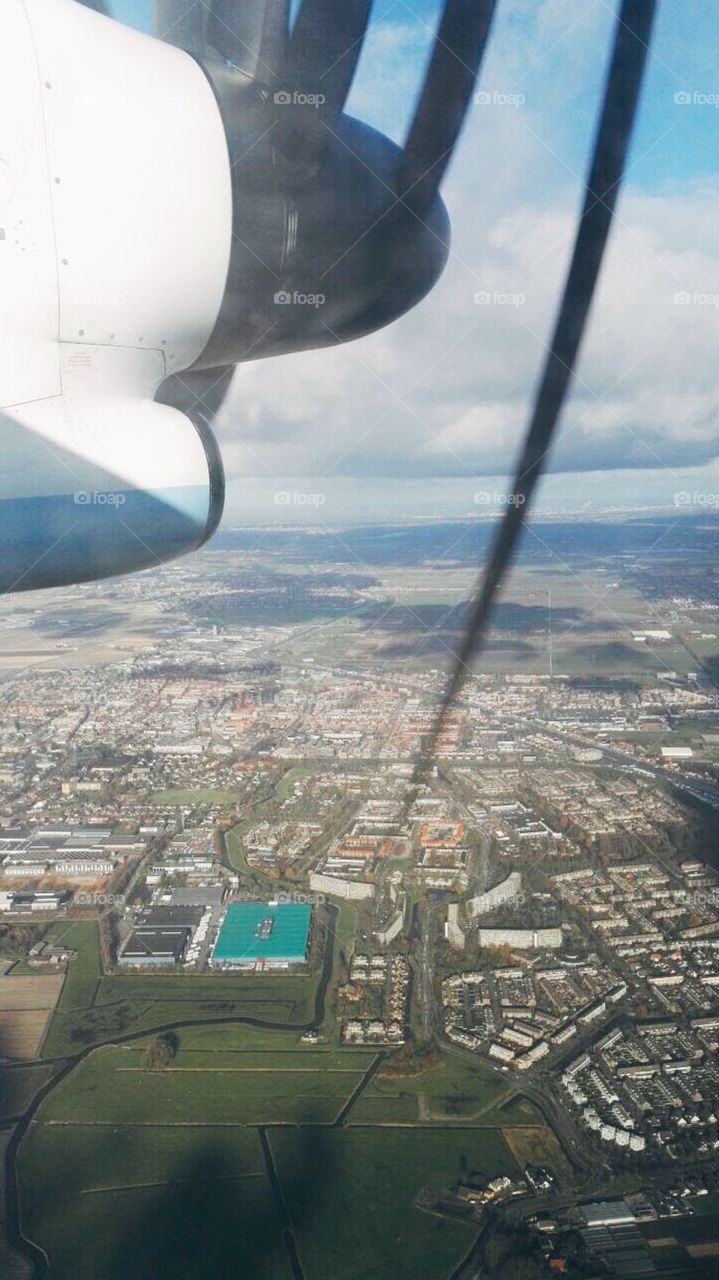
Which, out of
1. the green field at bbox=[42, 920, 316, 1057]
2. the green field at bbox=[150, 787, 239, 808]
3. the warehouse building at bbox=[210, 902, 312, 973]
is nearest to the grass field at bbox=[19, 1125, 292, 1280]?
the green field at bbox=[42, 920, 316, 1057]

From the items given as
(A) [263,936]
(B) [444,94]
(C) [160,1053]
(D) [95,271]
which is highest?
(B) [444,94]

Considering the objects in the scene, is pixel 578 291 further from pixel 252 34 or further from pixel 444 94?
pixel 252 34

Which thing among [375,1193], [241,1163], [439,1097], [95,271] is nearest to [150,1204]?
[241,1163]

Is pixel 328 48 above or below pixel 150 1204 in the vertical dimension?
above

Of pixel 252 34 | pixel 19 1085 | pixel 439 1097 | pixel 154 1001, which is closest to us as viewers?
pixel 252 34

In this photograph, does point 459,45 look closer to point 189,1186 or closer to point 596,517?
point 189,1186

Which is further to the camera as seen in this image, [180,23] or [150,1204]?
[150,1204]

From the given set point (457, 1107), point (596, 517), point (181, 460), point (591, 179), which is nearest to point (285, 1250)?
point (457, 1107)

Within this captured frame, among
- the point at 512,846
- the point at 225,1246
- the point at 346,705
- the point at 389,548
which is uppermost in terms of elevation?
the point at 389,548
